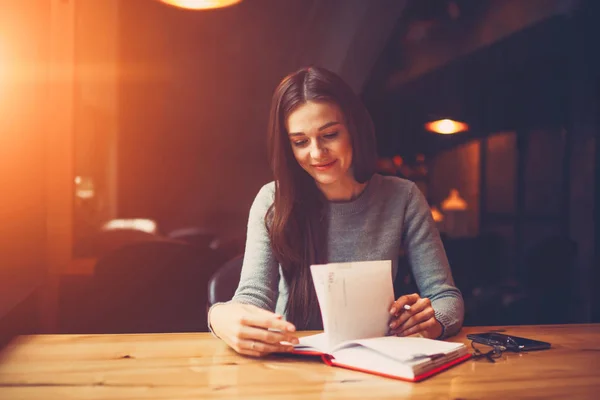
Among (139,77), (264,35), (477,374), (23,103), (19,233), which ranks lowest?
(477,374)

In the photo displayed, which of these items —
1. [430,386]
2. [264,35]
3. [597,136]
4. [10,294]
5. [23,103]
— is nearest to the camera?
[430,386]

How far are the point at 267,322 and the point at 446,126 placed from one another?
2.58m

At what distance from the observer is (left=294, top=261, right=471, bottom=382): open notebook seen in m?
1.09

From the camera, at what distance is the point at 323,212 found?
179 cm

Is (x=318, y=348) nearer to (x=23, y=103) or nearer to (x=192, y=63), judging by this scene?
(x=23, y=103)

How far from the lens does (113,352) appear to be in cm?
126

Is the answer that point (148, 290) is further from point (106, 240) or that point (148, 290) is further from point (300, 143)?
point (300, 143)

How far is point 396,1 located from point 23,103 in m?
2.20

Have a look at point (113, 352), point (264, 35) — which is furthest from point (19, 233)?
point (264, 35)

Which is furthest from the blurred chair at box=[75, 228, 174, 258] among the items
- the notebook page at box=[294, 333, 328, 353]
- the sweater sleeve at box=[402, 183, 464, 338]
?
the notebook page at box=[294, 333, 328, 353]

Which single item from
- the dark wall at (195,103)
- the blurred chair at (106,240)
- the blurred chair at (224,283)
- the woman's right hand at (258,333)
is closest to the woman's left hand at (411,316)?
the woman's right hand at (258,333)

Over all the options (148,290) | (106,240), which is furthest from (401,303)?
(106,240)

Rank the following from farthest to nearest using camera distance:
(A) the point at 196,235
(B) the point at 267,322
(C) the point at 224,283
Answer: (A) the point at 196,235
(C) the point at 224,283
(B) the point at 267,322

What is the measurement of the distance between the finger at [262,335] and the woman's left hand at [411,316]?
0.85 feet
